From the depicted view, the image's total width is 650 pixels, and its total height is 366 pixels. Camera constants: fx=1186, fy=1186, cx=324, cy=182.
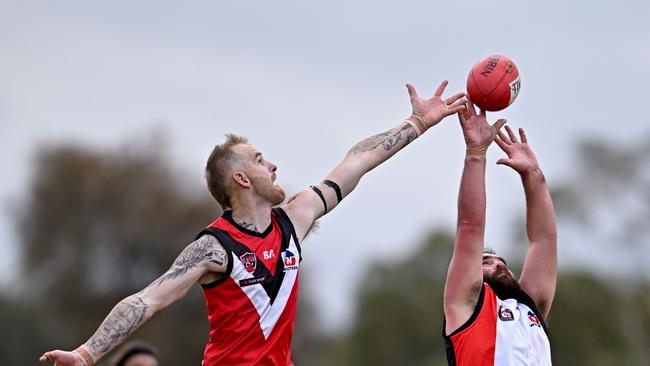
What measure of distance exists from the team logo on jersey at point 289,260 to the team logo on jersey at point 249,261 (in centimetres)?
27

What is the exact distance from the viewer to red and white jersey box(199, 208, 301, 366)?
850cm

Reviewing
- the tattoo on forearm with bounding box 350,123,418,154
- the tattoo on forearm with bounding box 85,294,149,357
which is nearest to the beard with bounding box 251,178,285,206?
the tattoo on forearm with bounding box 350,123,418,154

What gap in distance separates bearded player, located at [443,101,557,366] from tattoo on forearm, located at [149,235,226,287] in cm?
170

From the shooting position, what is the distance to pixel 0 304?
42.2 meters

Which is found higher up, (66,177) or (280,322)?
(280,322)

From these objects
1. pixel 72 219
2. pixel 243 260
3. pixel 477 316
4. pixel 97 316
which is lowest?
pixel 97 316

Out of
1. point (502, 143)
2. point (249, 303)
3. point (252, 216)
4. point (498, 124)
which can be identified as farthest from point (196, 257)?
point (502, 143)

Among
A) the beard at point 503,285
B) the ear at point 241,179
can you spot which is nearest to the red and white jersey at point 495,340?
the beard at point 503,285

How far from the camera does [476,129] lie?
9.20 metres

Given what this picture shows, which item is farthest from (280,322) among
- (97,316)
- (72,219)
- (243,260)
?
(72,219)

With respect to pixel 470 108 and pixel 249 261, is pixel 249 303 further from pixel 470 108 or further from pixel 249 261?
pixel 470 108

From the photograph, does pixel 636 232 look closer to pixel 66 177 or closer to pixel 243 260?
pixel 66 177

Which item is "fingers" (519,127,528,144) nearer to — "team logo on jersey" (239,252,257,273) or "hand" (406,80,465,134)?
"hand" (406,80,465,134)

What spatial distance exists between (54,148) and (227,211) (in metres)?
43.4
